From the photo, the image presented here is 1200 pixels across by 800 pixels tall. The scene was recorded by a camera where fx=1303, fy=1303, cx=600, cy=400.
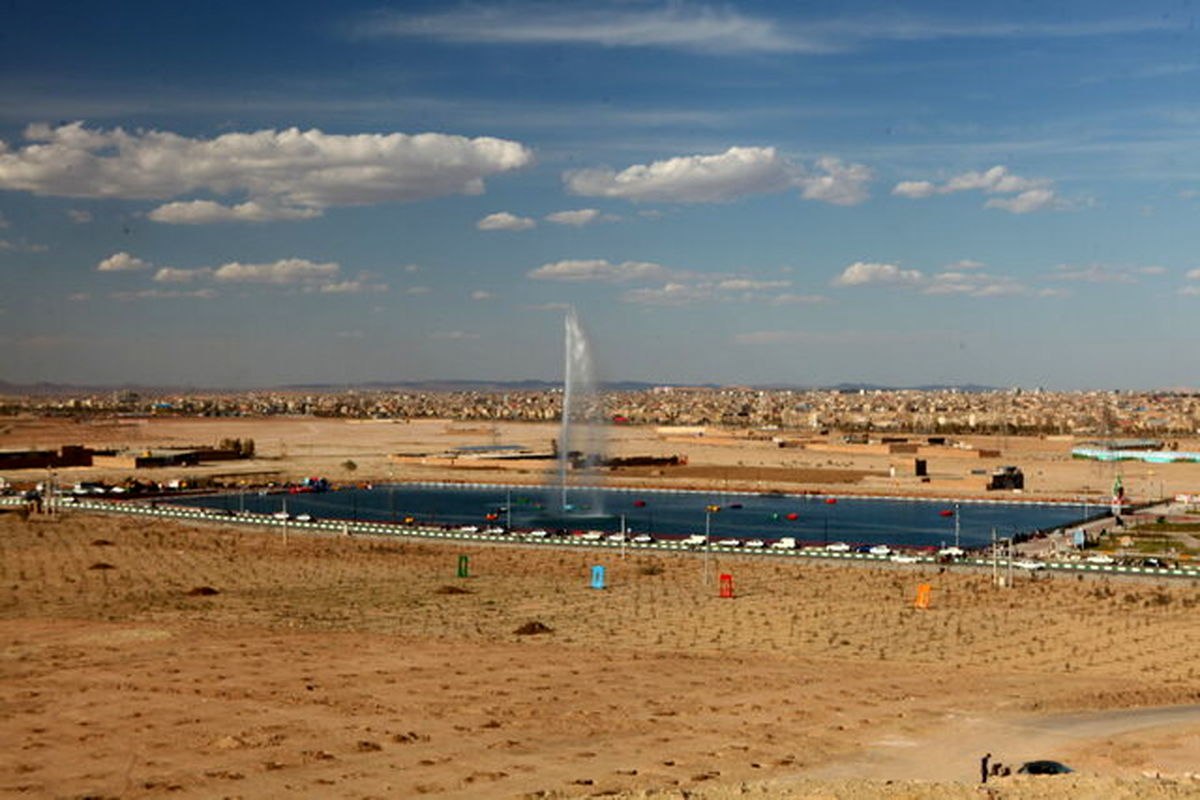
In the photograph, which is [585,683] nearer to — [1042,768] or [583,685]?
[583,685]

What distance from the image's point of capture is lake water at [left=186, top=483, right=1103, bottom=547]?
10850 centimetres

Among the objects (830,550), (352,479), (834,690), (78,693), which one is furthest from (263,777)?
(352,479)

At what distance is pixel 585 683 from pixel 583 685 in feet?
1.14

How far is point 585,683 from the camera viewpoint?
41.3 metres

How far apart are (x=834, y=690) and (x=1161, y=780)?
14.1 meters

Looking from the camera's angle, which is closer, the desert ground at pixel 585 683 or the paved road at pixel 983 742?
the desert ground at pixel 585 683

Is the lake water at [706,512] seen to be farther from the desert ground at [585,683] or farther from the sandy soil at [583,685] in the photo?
the sandy soil at [583,685]

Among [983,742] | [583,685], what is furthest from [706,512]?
[983,742]

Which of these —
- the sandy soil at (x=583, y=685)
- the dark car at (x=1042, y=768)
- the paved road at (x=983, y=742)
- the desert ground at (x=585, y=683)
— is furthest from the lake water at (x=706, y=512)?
the dark car at (x=1042, y=768)

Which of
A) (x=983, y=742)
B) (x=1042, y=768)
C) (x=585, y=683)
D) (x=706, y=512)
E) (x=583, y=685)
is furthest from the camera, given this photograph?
(x=706, y=512)

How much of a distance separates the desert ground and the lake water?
32.4m

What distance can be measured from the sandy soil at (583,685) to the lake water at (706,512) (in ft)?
117

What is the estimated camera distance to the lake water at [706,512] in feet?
356

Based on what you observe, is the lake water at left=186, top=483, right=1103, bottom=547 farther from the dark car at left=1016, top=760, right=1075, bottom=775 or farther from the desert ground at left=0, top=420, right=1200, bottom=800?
the dark car at left=1016, top=760, right=1075, bottom=775
